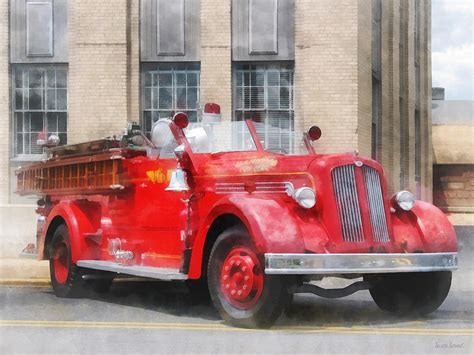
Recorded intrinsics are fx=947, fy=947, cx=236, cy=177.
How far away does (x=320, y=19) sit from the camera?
42.2ft

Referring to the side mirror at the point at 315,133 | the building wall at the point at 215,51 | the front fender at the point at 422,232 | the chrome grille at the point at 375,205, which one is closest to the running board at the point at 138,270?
the chrome grille at the point at 375,205

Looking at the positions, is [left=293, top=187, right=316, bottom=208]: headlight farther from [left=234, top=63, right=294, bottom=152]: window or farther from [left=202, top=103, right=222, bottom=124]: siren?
[left=234, top=63, right=294, bottom=152]: window

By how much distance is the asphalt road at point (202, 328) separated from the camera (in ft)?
21.8

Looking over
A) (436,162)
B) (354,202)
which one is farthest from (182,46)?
(436,162)

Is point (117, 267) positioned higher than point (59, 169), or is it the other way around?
point (59, 169)

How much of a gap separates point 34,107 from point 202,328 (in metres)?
6.99

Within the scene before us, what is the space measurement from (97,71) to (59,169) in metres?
2.91

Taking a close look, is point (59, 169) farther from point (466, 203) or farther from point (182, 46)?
point (466, 203)

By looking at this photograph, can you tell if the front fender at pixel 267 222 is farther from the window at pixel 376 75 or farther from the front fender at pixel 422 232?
the window at pixel 376 75

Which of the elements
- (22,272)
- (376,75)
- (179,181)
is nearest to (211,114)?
(179,181)

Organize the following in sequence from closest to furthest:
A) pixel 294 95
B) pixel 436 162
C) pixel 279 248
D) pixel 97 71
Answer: pixel 279 248, pixel 294 95, pixel 97 71, pixel 436 162

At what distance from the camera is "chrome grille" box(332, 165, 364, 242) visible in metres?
7.77

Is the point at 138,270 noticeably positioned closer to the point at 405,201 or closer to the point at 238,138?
the point at 238,138

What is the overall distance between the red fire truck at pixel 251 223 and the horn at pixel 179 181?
0.01 m
